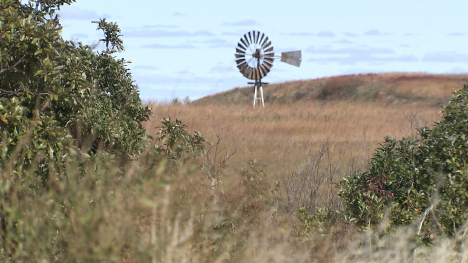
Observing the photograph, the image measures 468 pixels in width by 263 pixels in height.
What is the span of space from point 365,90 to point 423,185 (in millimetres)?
36526

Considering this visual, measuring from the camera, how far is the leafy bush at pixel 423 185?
18.5 feet

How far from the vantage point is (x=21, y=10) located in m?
5.69

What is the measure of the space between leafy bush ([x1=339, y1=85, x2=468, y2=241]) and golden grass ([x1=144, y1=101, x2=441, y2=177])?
376cm

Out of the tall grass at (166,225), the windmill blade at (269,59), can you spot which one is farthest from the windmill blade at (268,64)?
the tall grass at (166,225)

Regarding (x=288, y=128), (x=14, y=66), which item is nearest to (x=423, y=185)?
(x=14, y=66)

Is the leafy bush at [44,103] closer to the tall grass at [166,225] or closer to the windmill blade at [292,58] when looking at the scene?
the tall grass at [166,225]

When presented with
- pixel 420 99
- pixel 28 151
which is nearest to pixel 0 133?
pixel 28 151

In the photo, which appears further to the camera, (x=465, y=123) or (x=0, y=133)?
(x=465, y=123)

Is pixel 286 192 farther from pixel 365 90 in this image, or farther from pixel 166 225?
pixel 365 90

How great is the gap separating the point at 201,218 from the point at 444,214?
9.82 feet

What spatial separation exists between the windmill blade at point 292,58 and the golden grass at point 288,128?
775 centimetres

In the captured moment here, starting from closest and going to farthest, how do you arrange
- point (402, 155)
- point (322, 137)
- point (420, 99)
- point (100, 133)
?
point (100, 133), point (402, 155), point (322, 137), point (420, 99)

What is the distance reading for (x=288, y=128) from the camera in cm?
1794

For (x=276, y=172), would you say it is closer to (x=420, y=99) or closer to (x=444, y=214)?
(x=444, y=214)
